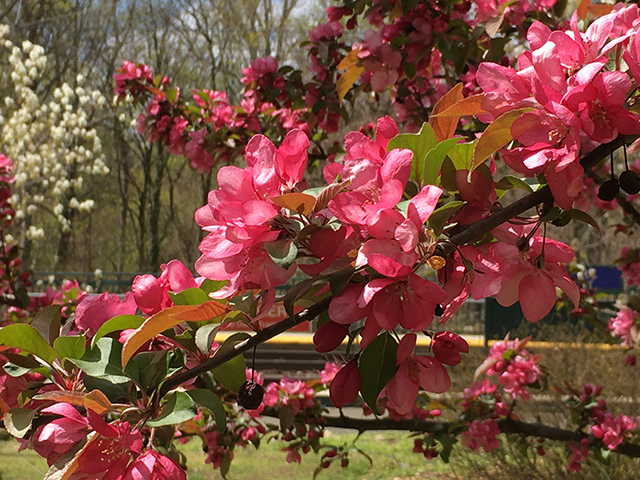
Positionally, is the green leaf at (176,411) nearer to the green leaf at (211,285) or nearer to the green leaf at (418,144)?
the green leaf at (211,285)

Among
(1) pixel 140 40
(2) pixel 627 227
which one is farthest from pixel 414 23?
(1) pixel 140 40

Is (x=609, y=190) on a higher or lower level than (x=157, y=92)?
lower

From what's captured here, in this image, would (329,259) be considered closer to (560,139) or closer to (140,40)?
(560,139)

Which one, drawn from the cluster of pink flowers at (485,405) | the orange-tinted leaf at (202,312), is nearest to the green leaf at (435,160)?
the orange-tinted leaf at (202,312)

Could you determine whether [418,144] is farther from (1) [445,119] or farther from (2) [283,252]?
(2) [283,252]

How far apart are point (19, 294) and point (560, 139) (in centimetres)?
318

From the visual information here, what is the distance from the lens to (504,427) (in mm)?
2754

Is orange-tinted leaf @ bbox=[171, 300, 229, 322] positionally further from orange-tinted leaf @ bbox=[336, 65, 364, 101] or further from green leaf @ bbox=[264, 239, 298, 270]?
orange-tinted leaf @ bbox=[336, 65, 364, 101]

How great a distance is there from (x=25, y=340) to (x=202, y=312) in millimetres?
283

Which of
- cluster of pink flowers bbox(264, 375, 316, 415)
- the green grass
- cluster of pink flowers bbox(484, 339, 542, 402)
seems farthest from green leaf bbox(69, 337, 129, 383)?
the green grass

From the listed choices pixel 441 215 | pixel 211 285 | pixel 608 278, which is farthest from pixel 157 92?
pixel 608 278

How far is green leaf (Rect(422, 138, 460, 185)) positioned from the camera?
25.7 inches

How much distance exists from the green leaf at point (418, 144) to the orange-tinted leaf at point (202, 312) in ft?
0.85

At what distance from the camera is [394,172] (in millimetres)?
625
